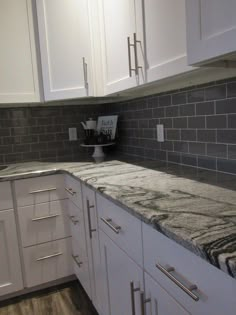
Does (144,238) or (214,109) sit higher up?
(214,109)

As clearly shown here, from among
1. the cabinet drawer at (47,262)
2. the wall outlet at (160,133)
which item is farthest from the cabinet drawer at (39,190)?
the wall outlet at (160,133)

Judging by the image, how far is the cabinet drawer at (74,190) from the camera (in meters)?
1.61

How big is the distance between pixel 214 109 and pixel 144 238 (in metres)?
0.78

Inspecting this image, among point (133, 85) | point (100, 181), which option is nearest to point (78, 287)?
point (100, 181)

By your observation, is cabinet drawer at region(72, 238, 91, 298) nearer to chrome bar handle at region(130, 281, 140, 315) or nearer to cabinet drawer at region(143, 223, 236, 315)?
chrome bar handle at region(130, 281, 140, 315)

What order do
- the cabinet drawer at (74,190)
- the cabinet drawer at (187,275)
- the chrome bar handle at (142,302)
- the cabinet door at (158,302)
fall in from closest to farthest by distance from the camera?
the cabinet drawer at (187,275) < the cabinet door at (158,302) < the chrome bar handle at (142,302) < the cabinet drawer at (74,190)

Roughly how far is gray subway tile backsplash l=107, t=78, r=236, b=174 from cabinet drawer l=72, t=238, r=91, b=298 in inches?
30.8

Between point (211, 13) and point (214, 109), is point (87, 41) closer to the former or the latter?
point (214, 109)

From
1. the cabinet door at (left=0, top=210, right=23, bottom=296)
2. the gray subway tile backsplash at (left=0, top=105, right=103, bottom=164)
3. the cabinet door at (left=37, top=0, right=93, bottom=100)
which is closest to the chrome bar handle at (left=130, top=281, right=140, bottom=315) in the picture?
the cabinet door at (left=0, top=210, right=23, bottom=296)

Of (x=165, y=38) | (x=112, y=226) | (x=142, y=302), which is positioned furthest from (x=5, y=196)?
(x=165, y=38)

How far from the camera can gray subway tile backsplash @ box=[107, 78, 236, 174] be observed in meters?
1.31

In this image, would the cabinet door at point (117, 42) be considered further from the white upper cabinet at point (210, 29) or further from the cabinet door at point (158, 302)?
the cabinet door at point (158, 302)

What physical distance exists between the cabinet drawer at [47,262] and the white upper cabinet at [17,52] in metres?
1.04

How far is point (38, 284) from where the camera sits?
1.89 meters
